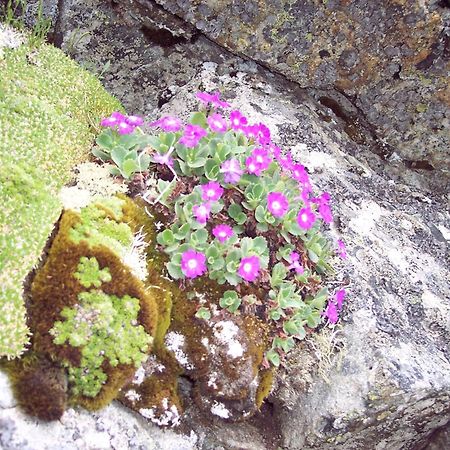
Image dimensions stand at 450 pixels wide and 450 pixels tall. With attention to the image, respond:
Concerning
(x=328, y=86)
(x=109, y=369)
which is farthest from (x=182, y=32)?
(x=109, y=369)

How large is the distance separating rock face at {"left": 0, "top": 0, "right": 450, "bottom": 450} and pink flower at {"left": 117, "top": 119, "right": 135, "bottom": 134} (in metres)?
1.30

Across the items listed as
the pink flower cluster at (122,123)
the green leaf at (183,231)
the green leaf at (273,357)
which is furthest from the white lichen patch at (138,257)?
the green leaf at (273,357)

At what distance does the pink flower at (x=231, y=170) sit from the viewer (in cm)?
391

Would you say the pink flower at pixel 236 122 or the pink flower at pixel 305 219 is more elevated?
the pink flower at pixel 236 122

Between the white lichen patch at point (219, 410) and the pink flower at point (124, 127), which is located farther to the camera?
the pink flower at point (124, 127)

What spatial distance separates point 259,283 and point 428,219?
2.22m

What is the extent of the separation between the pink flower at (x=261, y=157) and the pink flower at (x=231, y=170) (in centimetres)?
15

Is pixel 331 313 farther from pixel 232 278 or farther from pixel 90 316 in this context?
pixel 90 316

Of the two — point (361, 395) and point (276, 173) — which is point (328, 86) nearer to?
point (276, 173)

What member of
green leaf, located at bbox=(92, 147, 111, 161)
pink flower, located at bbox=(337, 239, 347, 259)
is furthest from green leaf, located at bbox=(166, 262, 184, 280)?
pink flower, located at bbox=(337, 239, 347, 259)

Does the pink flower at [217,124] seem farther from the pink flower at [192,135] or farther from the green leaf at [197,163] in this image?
the green leaf at [197,163]

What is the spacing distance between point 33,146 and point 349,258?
7.87 feet

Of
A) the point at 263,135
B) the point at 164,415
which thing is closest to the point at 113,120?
the point at 263,135

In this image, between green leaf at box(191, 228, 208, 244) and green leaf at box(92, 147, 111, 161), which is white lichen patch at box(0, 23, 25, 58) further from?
green leaf at box(191, 228, 208, 244)
